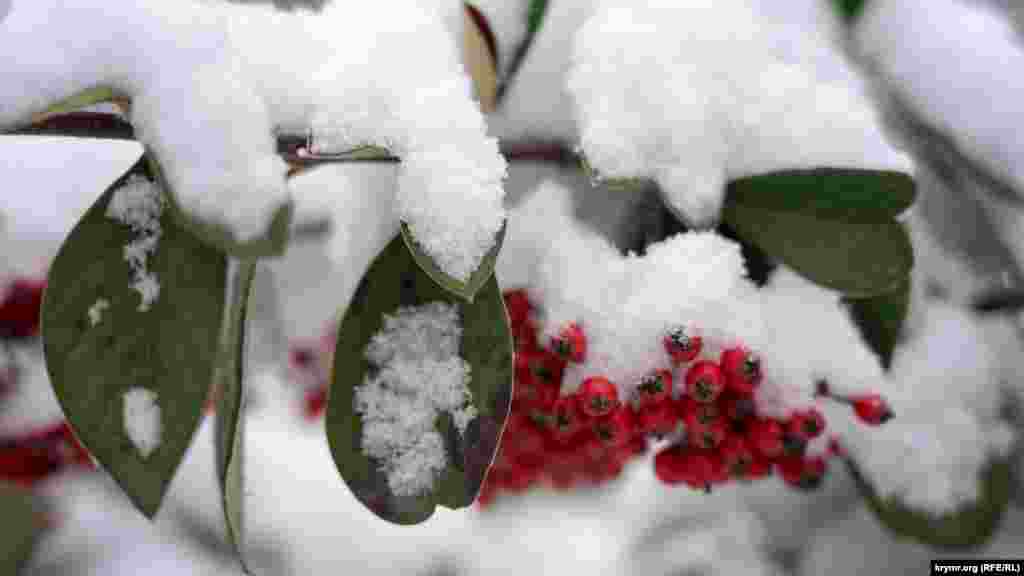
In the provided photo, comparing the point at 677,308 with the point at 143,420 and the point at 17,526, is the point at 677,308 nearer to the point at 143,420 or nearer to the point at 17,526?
the point at 143,420

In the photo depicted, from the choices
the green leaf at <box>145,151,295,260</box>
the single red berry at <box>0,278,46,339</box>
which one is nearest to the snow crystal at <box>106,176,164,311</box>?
the green leaf at <box>145,151,295,260</box>

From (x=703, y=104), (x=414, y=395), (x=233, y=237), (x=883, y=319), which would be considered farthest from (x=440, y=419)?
(x=883, y=319)

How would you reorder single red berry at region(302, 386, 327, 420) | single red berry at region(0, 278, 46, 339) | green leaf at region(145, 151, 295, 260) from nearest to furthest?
1. green leaf at region(145, 151, 295, 260)
2. single red berry at region(0, 278, 46, 339)
3. single red berry at region(302, 386, 327, 420)

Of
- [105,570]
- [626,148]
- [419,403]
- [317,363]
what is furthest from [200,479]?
[626,148]

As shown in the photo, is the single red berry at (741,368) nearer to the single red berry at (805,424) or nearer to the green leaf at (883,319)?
the single red berry at (805,424)

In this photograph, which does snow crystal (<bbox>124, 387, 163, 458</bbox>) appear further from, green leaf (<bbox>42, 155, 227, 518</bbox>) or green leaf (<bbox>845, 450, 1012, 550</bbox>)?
green leaf (<bbox>845, 450, 1012, 550</bbox>)
